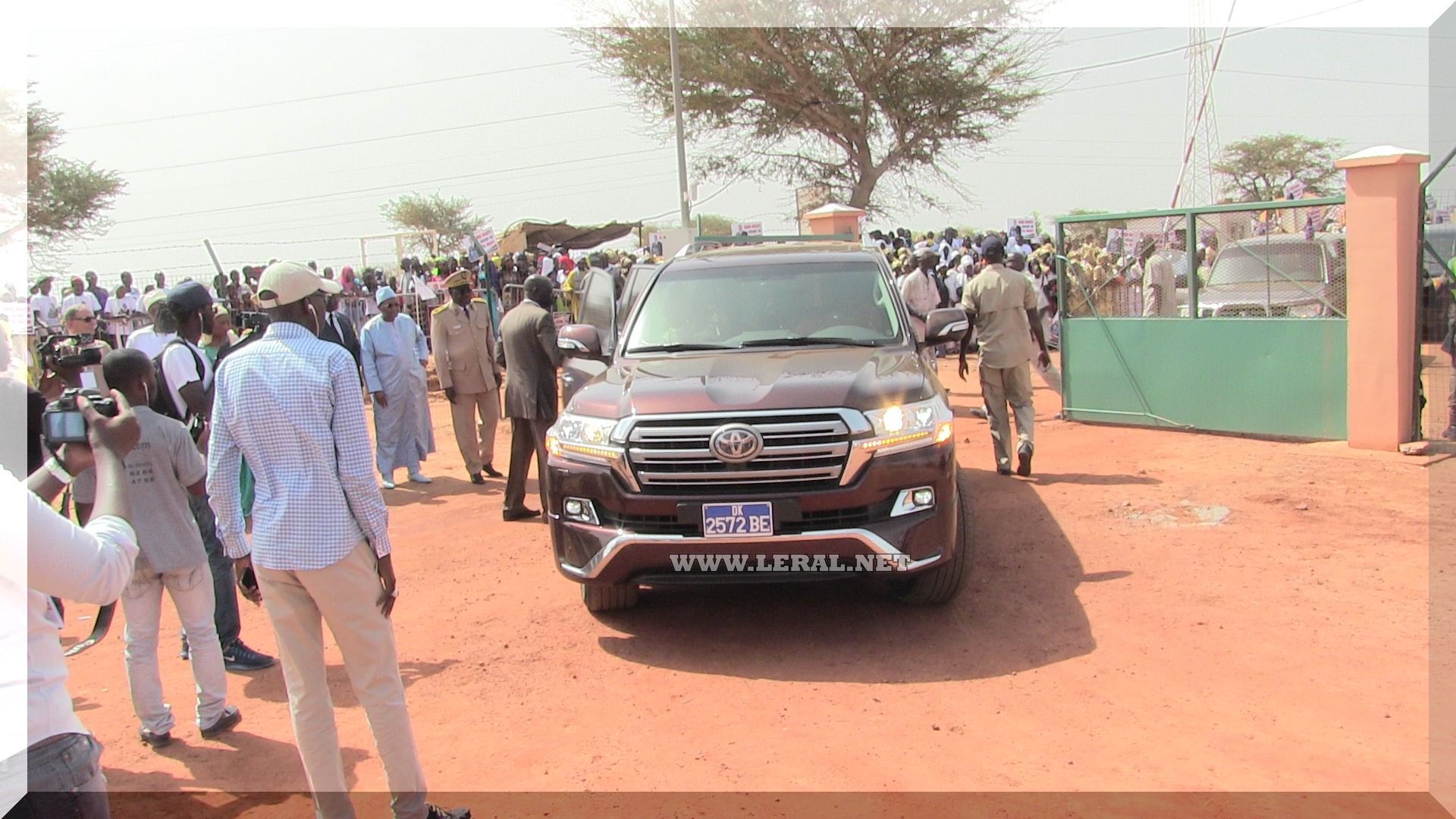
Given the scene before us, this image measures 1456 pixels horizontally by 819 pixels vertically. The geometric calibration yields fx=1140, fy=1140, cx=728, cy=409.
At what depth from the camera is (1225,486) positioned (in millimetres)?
8727

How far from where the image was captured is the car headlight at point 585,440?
221 inches

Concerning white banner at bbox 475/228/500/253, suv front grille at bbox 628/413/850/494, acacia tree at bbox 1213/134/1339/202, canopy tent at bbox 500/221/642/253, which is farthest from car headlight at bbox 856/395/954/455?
acacia tree at bbox 1213/134/1339/202

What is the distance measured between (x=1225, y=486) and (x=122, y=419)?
788cm

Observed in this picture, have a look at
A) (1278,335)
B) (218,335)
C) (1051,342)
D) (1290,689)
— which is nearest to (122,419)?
(218,335)

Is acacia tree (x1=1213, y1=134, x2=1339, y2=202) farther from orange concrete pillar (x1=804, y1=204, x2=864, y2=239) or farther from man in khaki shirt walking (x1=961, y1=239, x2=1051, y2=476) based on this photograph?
man in khaki shirt walking (x1=961, y1=239, x2=1051, y2=476)

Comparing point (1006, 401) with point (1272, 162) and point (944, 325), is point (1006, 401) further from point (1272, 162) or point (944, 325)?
point (1272, 162)

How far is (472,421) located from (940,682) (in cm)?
648

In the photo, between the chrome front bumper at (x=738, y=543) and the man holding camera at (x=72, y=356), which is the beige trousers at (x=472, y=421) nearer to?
the man holding camera at (x=72, y=356)

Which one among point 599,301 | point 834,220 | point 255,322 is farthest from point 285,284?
point 834,220

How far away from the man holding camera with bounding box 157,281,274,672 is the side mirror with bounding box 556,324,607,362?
1974 mm

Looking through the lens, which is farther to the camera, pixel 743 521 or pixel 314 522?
pixel 743 521

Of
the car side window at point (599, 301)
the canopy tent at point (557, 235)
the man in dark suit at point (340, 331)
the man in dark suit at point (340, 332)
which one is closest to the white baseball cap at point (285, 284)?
the man in dark suit at point (340, 332)

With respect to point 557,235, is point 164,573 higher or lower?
lower

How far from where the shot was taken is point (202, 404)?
18.9ft
